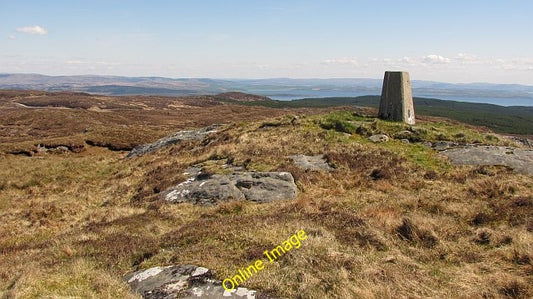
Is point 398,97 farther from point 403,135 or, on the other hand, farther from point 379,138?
point 379,138

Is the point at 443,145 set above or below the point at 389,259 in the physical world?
above

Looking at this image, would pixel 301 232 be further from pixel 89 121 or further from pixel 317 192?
pixel 89 121

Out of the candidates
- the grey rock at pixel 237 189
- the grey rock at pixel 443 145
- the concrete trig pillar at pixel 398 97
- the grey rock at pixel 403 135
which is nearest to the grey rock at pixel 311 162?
the grey rock at pixel 237 189

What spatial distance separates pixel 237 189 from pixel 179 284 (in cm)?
777

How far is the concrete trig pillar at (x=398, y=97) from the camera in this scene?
25.1 m

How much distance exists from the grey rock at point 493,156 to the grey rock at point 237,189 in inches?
354

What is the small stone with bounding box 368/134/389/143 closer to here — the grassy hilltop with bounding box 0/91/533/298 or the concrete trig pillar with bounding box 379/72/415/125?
the grassy hilltop with bounding box 0/91/533/298

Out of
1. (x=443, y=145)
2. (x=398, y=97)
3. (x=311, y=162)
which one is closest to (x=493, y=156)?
(x=443, y=145)

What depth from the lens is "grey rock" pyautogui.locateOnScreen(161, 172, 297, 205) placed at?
44.9 feet

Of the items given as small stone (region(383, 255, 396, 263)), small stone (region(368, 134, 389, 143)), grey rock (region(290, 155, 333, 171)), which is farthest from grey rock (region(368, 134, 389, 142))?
small stone (region(383, 255, 396, 263))

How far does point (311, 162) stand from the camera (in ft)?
60.4

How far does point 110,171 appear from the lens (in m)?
27.1

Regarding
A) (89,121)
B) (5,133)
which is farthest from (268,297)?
(89,121)

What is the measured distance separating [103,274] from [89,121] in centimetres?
7128
